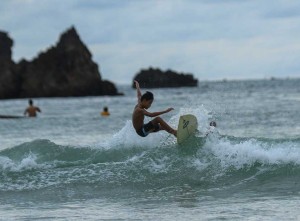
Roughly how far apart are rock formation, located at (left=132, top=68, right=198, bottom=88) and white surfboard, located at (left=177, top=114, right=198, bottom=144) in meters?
134

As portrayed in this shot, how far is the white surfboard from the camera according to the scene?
17.3 metres

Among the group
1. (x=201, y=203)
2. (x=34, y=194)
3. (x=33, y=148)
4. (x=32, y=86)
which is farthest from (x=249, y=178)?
(x=32, y=86)

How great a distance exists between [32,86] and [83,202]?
10122 cm

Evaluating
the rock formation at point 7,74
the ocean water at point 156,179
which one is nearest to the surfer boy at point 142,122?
the ocean water at point 156,179

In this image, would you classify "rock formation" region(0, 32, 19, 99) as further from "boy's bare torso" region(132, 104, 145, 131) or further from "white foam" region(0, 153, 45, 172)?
"boy's bare torso" region(132, 104, 145, 131)

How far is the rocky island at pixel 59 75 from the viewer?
4390 inches

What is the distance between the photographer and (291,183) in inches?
552

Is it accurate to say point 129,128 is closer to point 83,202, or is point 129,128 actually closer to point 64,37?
point 83,202

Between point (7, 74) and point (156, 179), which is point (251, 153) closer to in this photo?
point (156, 179)

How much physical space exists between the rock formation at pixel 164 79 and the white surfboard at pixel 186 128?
13408 centimetres

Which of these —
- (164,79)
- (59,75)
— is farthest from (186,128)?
(164,79)

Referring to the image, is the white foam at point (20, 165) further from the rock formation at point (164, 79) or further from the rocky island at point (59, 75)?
the rock formation at point (164, 79)

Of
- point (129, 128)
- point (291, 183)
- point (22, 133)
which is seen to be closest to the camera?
point (291, 183)

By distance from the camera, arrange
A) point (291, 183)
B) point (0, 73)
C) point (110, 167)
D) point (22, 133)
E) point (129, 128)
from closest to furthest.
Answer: point (291, 183) < point (110, 167) < point (129, 128) < point (22, 133) < point (0, 73)
